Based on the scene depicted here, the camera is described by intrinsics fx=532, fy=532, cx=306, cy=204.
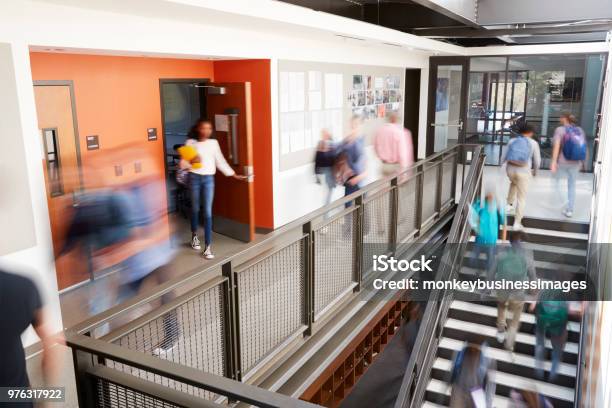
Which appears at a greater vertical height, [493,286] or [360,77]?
[360,77]

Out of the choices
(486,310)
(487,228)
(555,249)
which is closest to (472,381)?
(486,310)

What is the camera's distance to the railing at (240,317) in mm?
1822

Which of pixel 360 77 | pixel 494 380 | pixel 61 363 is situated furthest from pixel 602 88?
pixel 61 363

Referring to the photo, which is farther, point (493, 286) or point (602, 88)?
point (602, 88)

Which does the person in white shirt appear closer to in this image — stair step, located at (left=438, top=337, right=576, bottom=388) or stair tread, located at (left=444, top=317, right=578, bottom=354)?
stair tread, located at (left=444, top=317, right=578, bottom=354)

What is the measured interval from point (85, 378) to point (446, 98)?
12521mm

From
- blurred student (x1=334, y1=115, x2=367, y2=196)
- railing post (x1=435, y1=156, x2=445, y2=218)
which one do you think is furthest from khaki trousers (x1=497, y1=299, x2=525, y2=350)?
blurred student (x1=334, y1=115, x2=367, y2=196)

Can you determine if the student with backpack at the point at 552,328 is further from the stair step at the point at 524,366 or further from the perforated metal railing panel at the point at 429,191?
the perforated metal railing panel at the point at 429,191

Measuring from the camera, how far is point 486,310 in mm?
7395

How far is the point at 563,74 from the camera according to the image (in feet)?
40.3

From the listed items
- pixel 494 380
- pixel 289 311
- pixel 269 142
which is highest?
pixel 269 142

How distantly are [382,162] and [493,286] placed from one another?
2.23 m

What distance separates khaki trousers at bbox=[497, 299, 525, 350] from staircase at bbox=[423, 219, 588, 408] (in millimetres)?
88

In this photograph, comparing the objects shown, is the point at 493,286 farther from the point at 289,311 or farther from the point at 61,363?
the point at 61,363
